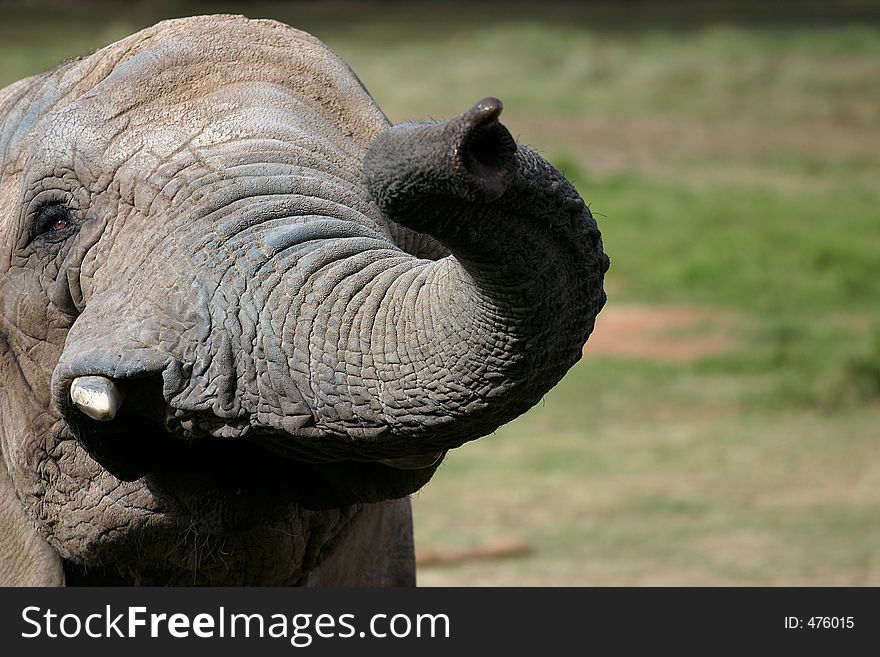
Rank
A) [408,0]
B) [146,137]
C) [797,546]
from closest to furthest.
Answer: [146,137] → [797,546] → [408,0]

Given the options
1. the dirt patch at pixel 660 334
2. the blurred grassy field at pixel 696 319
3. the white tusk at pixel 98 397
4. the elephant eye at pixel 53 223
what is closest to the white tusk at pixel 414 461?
the white tusk at pixel 98 397

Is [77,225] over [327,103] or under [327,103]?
under

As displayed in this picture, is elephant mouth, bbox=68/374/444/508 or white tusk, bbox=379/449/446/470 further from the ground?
elephant mouth, bbox=68/374/444/508

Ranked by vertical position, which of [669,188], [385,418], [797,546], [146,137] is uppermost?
[669,188]

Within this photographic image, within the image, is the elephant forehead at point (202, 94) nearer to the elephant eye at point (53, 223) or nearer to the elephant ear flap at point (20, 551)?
the elephant eye at point (53, 223)

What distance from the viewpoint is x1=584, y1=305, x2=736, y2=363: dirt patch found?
39.0 ft

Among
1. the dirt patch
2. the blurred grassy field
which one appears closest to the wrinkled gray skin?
the blurred grassy field

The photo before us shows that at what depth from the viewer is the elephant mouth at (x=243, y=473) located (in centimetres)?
263

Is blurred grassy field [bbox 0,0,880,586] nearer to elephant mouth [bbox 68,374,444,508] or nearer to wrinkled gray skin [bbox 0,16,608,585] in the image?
wrinkled gray skin [bbox 0,16,608,585]

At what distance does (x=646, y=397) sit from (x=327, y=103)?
318 inches

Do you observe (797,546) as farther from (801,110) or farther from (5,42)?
(5,42)
